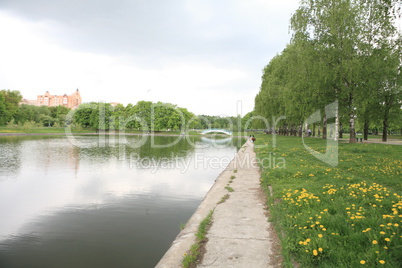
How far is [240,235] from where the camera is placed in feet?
21.5

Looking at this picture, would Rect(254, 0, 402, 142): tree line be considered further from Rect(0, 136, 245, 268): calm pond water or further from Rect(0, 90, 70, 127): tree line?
Rect(0, 90, 70, 127): tree line

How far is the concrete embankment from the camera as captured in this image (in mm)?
5328

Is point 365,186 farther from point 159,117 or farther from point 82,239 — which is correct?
point 159,117

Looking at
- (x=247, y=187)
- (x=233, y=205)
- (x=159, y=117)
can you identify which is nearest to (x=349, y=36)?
(x=247, y=187)

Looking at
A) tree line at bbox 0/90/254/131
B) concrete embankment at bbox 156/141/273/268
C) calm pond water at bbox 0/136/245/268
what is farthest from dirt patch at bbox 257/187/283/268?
tree line at bbox 0/90/254/131

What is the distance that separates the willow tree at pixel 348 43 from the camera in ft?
80.5

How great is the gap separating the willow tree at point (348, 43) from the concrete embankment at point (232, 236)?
791 inches

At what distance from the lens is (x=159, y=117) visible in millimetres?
106062

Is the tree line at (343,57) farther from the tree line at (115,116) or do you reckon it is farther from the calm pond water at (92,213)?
the tree line at (115,116)

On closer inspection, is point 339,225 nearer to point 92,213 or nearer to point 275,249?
Result: point 275,249

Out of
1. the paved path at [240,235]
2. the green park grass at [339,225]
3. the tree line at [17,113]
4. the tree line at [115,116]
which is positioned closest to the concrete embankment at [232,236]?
the paved path at [240,235]

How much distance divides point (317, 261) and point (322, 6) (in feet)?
99.1

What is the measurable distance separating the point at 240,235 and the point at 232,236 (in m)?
0.23

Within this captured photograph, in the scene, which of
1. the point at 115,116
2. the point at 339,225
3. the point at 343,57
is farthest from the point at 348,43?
the point at 115,116
